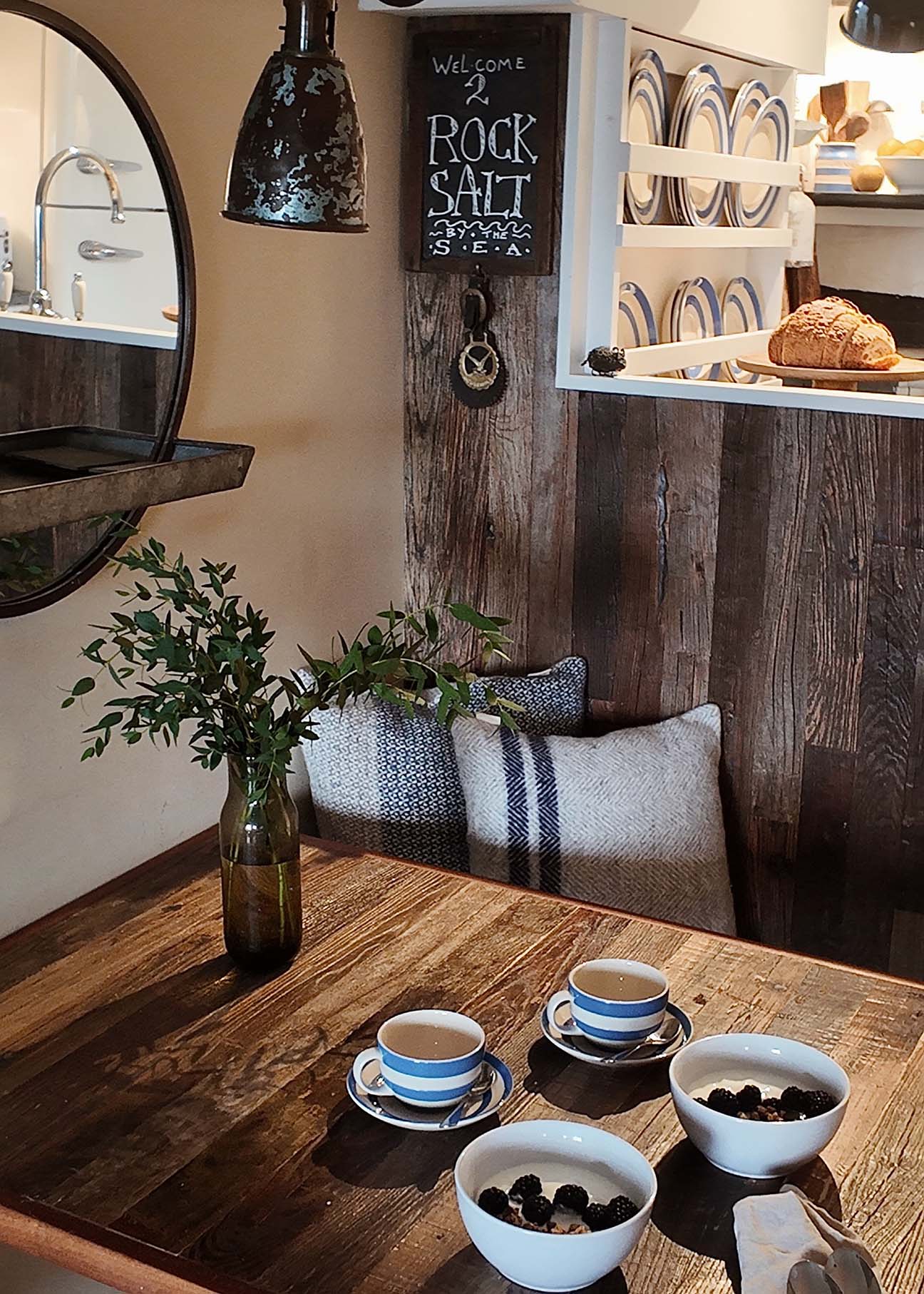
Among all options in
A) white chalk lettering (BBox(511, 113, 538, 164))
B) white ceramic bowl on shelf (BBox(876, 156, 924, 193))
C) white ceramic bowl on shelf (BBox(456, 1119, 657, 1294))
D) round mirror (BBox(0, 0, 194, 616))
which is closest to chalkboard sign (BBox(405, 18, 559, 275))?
white chalk lettering (BBox(511, 113, 538, 164))

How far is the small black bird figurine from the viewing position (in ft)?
7.52

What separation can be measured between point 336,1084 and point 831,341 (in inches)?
60.8

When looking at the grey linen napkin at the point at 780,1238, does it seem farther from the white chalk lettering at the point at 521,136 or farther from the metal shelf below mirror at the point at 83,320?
the white chalk lettering at the point at 521,136

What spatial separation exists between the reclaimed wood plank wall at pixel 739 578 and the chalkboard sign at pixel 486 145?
8 centimetres

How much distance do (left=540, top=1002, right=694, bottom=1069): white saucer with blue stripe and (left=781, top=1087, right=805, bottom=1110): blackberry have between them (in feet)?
0.47

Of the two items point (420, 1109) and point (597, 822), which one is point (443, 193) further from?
A: point (420, 1109)

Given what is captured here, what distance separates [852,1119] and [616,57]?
63.2 inches

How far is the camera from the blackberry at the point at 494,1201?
1173mm

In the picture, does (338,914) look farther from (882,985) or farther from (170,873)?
(882,985)

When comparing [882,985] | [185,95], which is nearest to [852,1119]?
[882,985]

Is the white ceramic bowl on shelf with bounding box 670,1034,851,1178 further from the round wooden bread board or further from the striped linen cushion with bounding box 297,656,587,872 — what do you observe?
the round wooden bread board

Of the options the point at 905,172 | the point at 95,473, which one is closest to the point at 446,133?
the point at 95,473

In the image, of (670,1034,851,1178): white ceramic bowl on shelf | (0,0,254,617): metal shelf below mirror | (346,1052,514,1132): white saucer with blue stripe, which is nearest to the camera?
(670,1034,851,1178): white ceramic bowl on shelf

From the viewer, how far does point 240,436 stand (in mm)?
2082
